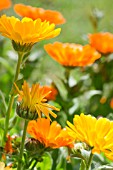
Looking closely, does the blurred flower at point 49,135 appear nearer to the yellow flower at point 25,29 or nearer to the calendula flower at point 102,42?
the yellow flower at point 25,29

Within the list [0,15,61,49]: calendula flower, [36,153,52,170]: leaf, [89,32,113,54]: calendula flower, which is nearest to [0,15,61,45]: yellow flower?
[0,15,61,49]: calendula flower

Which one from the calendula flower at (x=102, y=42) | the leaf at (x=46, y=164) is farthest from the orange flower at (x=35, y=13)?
the leaf at (x=46, y=164)

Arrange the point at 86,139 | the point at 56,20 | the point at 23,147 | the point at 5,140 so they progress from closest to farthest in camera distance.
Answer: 1. the point at 86,139
2. the point at 23,147
3. the point at 5,140
4. the point at 56,20

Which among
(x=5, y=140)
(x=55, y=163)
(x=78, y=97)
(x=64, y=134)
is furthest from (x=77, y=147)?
(x=78, y=97)

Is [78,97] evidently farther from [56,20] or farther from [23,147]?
[23,147]

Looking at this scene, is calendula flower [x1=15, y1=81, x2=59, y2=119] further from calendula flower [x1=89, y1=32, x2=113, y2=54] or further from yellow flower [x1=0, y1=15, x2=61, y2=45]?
calendula flower [x1=89, y1=32, x2=113, y2=54]

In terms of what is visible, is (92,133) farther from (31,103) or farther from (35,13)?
(35,13)

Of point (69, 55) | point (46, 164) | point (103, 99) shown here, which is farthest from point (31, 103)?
point (103, 99)
